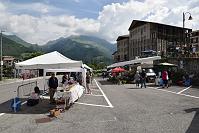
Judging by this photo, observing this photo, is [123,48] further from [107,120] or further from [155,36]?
[107,120]

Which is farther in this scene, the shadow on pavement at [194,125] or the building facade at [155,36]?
the building facade at [155,36]

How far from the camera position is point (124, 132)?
1033cm

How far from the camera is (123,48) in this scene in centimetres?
12350

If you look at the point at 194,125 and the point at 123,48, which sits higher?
the point at 123,48

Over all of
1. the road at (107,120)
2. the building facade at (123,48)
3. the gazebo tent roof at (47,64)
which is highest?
the building facade at (123,48)

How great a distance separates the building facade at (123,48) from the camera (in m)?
119

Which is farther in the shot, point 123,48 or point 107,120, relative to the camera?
point 123,48

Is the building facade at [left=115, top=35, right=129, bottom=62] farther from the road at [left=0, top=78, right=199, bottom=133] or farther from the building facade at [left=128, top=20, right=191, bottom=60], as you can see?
the road at [left=0, top=78, right=199, bottom=133]

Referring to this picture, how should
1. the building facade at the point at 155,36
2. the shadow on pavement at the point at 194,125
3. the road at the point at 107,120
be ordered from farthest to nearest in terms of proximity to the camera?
the building facade at the point at 155,36 < the road at the point at 107,120 < the shadow on pavement at the point at 194,125

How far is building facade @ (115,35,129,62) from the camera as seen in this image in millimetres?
118575

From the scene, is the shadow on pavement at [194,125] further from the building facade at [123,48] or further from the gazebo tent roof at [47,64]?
the building facade at [123,48]

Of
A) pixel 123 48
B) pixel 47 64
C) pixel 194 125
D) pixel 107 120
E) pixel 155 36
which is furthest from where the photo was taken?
pixel 123 48

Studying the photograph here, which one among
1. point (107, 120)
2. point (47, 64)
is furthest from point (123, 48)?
point (107, 120)

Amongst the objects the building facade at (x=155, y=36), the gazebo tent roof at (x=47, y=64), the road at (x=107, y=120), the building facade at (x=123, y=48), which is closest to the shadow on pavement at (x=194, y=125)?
the road at (x=107, y=120)
